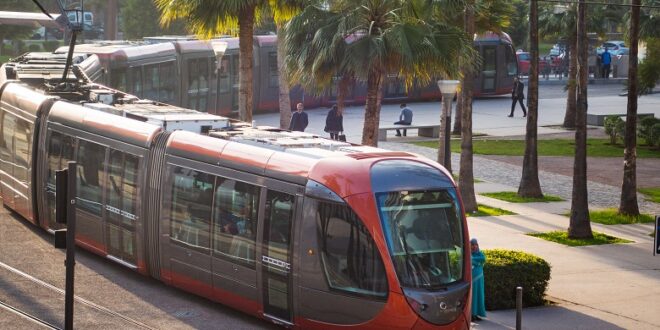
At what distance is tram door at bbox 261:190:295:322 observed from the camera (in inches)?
597

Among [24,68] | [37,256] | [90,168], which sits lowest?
[37,256]

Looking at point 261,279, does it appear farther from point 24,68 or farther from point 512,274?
point 24,68

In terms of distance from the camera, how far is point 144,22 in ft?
205

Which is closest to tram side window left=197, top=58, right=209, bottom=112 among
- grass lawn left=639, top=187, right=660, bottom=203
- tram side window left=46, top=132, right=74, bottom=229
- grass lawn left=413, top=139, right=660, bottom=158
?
grass lawn left=413, top=139, right=660, bottom=158

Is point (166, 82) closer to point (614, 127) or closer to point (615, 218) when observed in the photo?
point (614, 127)

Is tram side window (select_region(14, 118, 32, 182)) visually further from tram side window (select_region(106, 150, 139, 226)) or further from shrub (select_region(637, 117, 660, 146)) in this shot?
shrub (select_region(637, 117, 660, 146))

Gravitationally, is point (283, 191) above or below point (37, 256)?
above

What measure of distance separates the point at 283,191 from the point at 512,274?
15.5 ft

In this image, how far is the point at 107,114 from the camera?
19.5m

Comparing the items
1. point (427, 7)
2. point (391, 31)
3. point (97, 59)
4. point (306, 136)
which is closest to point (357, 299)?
point (306, 136)

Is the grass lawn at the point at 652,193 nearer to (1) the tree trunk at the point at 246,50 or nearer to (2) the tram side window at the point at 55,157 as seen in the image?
(1) the tree trunk at the point at 246,50

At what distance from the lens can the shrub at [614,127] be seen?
41688 millimetres

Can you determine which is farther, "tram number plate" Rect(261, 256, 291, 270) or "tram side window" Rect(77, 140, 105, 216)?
"tram side window" Rect(77, 140, 105, 216)

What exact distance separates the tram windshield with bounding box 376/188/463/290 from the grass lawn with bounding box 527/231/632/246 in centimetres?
1036
